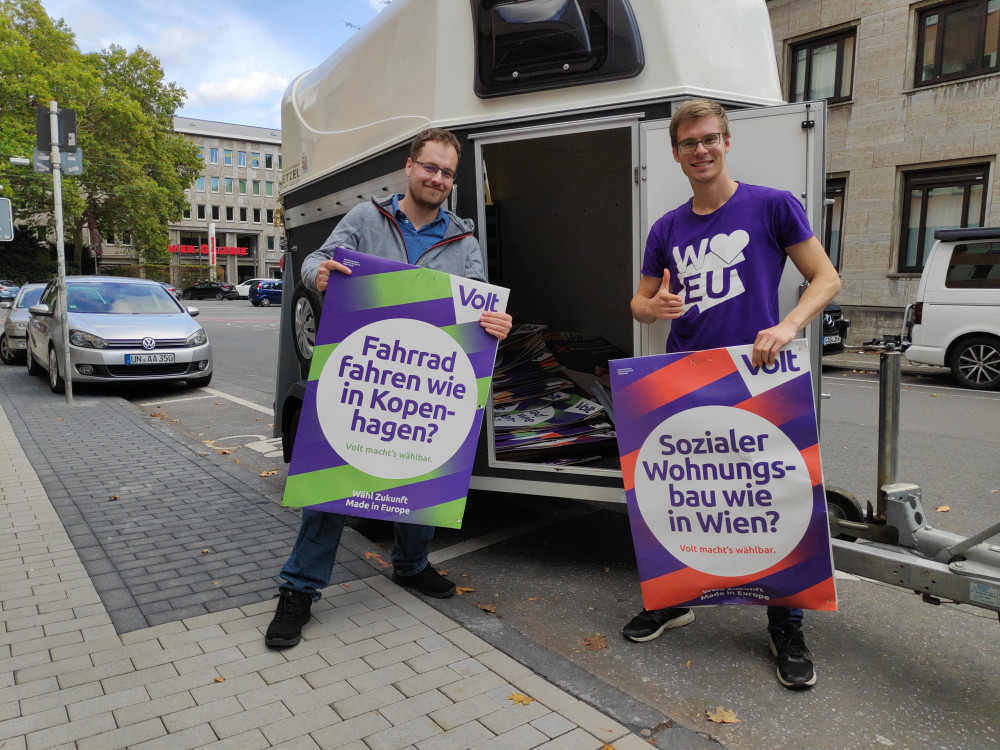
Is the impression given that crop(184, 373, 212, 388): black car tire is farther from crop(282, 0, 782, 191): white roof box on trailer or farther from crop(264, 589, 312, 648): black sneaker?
crop(264, 589, 312, 648): black sneaker

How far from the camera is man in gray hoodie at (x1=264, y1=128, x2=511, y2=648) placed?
317cm

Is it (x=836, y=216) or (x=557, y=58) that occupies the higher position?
(x=836, y=216)

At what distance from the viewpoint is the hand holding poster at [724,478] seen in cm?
274

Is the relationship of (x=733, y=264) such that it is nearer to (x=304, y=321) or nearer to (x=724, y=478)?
(x=724, y=478)

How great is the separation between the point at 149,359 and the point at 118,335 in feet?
1.59

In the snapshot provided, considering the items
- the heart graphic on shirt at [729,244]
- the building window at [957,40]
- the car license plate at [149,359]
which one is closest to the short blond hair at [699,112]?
the heart graphic on shirt at [729,244]

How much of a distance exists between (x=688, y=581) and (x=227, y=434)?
19.9ft

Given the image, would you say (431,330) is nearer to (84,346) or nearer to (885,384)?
(885,384)

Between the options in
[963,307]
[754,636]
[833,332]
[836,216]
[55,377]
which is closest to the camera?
[754,636]

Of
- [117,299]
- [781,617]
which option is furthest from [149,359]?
[781,617]

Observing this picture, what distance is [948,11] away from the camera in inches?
658

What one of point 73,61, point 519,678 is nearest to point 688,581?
point 519,678

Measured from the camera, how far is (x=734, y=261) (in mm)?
2848

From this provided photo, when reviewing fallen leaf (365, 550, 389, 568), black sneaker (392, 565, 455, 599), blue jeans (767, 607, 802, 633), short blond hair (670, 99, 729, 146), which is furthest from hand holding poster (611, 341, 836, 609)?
fallen leaf (365, 550, 389, 568)
